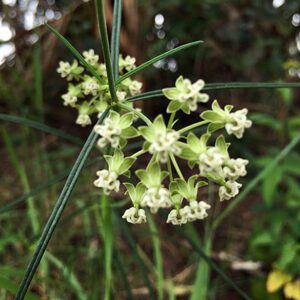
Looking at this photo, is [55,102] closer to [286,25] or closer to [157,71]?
[157,71]

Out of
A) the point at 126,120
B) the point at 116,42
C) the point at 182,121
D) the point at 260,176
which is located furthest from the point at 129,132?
the point at 182,121

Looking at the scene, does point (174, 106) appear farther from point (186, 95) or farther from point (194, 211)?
point (194, 211)

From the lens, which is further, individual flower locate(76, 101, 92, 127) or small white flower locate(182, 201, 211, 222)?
individual flower locate(76, 101, 92, 127)

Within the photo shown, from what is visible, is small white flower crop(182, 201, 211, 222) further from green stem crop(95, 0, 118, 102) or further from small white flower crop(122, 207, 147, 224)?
green stem crop(95, 0, 118, 102)

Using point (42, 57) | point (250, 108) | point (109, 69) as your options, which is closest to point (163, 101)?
point (250, 108)

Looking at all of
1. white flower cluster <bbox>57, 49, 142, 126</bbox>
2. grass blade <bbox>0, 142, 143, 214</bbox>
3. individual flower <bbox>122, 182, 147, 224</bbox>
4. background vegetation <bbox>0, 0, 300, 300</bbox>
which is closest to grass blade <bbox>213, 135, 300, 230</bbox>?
background vegetation <bbox>0, 0, 300, 300</bbox>

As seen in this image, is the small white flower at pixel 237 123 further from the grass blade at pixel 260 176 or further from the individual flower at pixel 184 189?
the grass blade at pixel 260 176
